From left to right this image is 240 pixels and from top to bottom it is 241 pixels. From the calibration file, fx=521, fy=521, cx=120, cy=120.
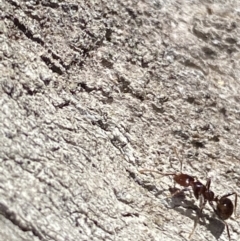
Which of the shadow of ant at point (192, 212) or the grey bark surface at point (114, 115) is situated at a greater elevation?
the grey bark surface at point (114, 115)

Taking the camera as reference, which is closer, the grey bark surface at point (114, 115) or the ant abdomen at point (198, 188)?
the grey bark surface at point (114, 115)

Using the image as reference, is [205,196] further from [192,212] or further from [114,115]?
[114,115]

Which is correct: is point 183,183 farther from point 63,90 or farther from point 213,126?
point 63,90

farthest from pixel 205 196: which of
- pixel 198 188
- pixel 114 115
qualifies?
pixel 114 115

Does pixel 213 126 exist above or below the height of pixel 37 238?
above

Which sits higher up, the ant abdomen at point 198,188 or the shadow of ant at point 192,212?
the ant abdomen at point 198,188

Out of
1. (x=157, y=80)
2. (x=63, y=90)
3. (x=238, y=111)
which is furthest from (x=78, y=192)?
(x=238, y=111)

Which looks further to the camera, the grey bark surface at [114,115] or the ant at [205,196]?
the ant at [205,196]

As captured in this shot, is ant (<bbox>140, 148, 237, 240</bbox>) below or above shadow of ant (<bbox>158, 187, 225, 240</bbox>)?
above
